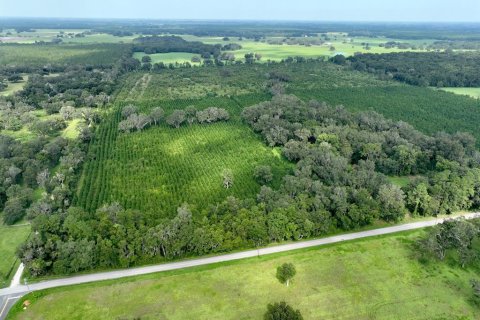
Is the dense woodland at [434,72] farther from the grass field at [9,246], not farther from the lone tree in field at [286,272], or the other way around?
the grass field at [9,246]

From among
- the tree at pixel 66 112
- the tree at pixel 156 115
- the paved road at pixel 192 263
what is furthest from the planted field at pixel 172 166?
the tree at pixel 66 112

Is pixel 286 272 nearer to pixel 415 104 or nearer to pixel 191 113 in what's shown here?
pixel 191 113

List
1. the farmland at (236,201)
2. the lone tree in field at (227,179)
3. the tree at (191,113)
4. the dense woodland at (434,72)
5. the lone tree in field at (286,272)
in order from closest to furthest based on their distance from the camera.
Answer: the farmland at (236,201) → the lone tree in field at (286,272) → the lone tree in field at (227,179) → the tree at (191,113) → the dense woodland at (434,72)

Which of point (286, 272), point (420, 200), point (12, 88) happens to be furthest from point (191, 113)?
point (12, 88)

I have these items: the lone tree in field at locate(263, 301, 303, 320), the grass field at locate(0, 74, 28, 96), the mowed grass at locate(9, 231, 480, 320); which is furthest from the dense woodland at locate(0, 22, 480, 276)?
the lone tree in field at locate(263, 301, 303, 320)

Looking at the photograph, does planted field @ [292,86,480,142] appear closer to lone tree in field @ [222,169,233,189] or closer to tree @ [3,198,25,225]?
lone tree in field @ [222,169,233,189]
